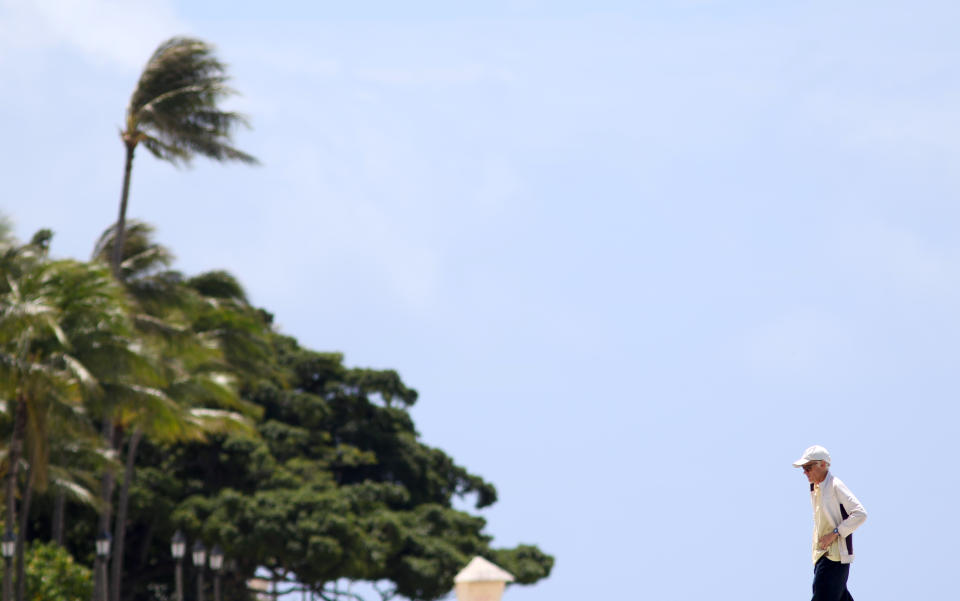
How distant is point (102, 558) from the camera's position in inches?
1169

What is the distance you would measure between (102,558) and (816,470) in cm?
2338

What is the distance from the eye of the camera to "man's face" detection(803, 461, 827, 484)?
921 cm

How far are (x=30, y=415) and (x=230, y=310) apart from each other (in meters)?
11.9

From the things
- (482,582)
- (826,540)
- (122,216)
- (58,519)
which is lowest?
(482,582)

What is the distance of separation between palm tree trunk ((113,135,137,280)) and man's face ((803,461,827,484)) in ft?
80.1

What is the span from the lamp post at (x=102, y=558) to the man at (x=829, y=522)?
74.2 feet

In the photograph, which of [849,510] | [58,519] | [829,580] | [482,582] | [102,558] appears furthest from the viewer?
[58,519]

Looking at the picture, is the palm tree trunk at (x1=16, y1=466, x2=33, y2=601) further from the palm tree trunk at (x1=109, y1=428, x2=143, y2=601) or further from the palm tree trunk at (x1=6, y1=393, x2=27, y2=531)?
the palm tree trunk at (x1=109, y1=428, x2=143, y2=601)

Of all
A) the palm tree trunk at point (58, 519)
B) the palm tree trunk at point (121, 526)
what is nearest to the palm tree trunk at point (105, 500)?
the palm tree trunk at point (121, 526)

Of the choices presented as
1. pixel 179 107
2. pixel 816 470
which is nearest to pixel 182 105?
pixel 179 107

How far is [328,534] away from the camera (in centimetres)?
3734

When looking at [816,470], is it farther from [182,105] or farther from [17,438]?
[182,105]

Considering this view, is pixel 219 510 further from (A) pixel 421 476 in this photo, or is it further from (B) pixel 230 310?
(A) pixel 421 476

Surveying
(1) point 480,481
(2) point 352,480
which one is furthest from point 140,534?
(1) point 480,481
